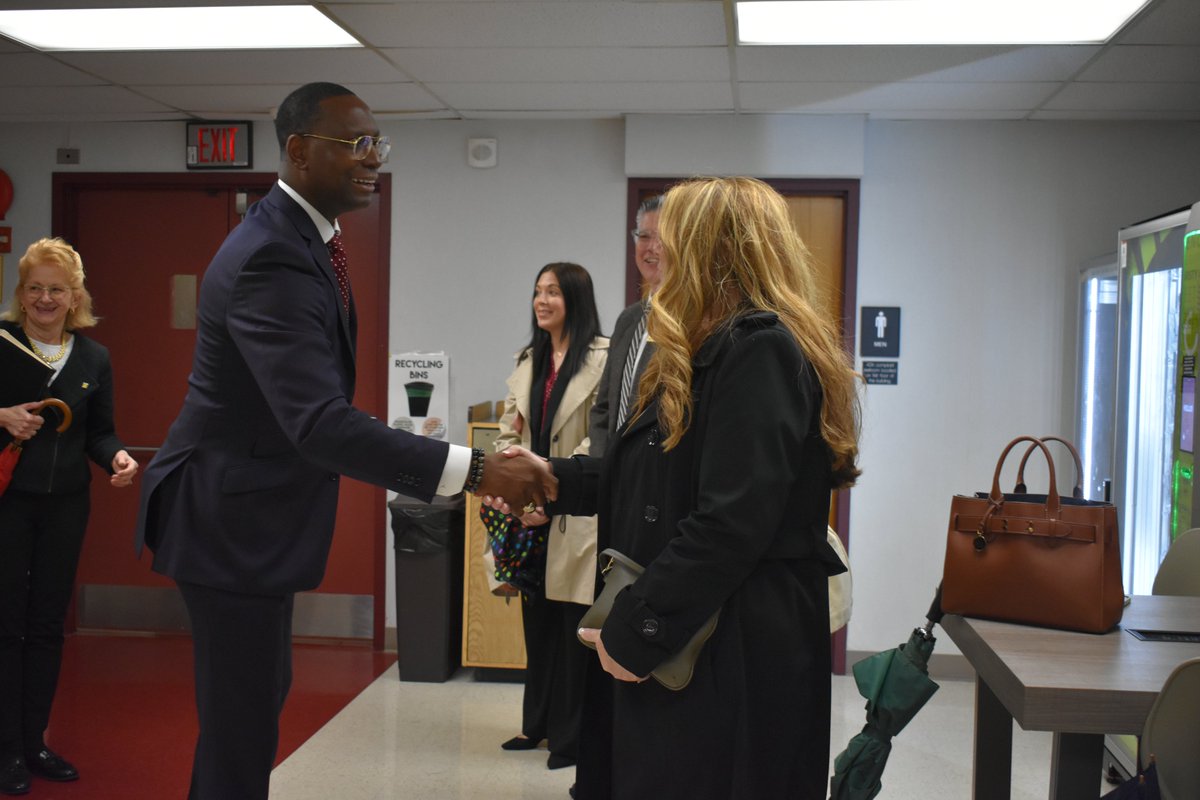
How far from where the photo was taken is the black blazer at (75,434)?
329 cm

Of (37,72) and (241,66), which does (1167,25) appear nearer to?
(241,66)

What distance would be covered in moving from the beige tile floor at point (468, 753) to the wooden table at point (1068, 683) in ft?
4.93

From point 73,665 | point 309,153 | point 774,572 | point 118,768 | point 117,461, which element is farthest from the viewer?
point 73,665

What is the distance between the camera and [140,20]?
3.77 metres

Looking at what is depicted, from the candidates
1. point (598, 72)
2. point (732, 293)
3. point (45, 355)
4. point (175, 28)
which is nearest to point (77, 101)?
point (175, 28)

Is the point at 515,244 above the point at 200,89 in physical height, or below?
below

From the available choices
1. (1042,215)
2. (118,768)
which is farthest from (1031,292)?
(118,768)

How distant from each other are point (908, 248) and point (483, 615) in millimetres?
2506

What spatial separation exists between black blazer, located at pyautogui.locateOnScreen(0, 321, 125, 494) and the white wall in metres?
1.82

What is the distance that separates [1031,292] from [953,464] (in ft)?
2.79

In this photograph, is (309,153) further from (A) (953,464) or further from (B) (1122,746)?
(A) (953,464)

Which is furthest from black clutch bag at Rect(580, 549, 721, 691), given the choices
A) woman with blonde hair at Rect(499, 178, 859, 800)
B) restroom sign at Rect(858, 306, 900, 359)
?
restroom sign at Rect(858, 306, 900, 359)

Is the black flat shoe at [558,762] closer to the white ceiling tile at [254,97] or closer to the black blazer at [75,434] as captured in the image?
the black blazer at [75,434]

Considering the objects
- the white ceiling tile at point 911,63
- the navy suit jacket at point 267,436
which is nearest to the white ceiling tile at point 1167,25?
the white ceiling tile at point 911,63
